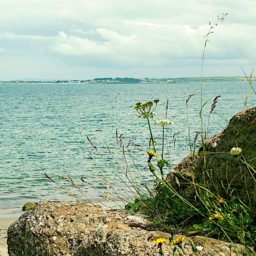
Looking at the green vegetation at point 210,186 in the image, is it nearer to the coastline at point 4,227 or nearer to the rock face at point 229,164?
the rock face at point 229,164

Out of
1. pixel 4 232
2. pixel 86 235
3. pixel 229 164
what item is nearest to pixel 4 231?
pixel 4 232

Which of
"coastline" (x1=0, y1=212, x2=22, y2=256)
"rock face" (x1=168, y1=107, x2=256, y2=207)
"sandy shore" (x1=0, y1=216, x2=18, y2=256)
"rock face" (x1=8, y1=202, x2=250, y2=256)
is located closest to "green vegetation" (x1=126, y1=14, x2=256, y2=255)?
"rock face" (x1=168, y1=107, x2=256, y2=207)

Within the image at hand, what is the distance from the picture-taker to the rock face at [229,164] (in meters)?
5.30

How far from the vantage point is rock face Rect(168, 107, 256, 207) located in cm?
530

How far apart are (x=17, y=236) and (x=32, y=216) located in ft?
1.00

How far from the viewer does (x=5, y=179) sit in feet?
73.5

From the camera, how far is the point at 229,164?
5488mm

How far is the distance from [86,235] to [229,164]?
55.7 inches

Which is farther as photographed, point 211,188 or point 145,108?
point 211,188

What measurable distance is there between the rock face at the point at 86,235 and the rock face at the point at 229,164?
631 millimetres

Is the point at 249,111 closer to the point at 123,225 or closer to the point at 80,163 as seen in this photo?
the point at 123,225

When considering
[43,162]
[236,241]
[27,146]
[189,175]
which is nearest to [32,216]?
[189,175]

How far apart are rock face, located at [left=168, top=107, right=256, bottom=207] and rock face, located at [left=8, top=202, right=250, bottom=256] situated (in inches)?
24.9

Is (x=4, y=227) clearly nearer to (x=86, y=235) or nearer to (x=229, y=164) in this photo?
(x=86, y=235)
